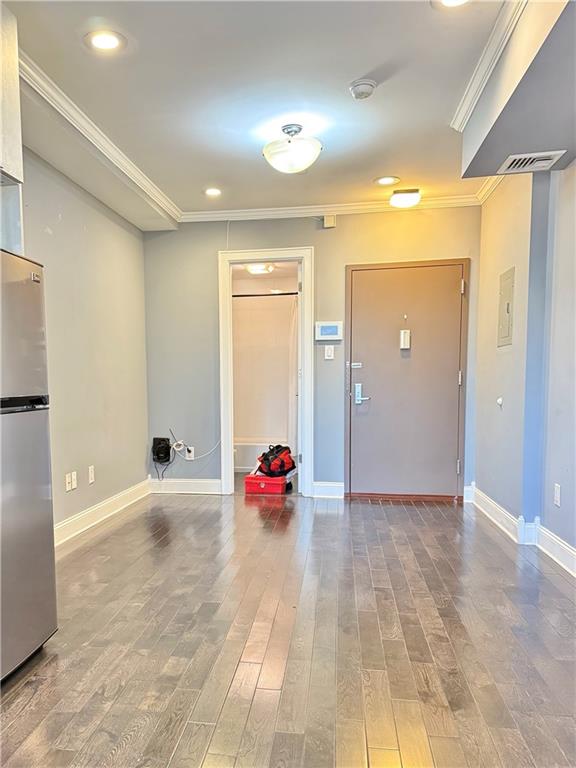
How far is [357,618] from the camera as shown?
201cm

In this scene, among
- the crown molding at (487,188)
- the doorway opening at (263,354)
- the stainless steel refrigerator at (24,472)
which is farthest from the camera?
the doorway opening at (263,354)

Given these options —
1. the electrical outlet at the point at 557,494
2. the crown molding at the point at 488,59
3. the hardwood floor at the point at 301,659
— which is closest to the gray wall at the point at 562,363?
the electrical outlet at the point at 557,494

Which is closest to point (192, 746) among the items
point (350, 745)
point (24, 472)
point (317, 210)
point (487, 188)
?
point (350, 745)

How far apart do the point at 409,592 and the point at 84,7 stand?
303cm

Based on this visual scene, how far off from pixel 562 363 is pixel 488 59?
1693 millimetres

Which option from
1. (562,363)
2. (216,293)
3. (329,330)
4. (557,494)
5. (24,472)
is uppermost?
(216,293)

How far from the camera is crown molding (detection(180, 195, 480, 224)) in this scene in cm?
386

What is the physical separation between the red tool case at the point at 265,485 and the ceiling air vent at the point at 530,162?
10.1ft

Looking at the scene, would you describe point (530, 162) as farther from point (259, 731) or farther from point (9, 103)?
point (259, 731)

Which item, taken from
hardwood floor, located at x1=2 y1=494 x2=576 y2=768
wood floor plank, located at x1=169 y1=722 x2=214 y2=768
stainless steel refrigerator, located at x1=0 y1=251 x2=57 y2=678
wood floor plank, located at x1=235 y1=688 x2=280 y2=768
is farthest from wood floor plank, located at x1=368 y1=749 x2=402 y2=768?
stainless steel refrigerator, located at x1=0 y1=251 x2=57 y2=678

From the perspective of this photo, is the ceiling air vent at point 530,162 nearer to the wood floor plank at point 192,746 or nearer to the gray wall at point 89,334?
the gray wall at point 89,334

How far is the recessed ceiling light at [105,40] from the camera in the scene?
191cm

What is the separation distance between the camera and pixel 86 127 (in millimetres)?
2590

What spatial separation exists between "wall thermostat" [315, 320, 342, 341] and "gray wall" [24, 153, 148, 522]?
173 centimetres
